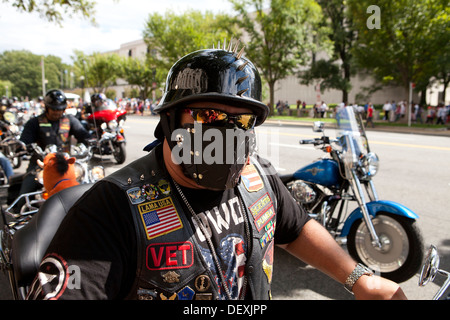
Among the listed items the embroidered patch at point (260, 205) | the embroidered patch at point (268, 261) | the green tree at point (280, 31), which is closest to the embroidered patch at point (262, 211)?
the embroidered patch at point (260, 205)

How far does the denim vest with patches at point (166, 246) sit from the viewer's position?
117cm

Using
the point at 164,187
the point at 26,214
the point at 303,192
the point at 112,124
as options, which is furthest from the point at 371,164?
the point at 112,124

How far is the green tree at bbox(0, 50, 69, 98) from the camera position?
80.8m

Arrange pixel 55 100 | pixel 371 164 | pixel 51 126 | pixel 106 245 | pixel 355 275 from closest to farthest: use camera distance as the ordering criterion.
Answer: pixel 106 245, pixel 355 275, pixel 371 164, pixel 55 100, pixel 51 126

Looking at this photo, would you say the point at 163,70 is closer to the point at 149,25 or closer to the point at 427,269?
the point at 149,25

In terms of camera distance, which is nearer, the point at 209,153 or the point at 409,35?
the point at 209,153

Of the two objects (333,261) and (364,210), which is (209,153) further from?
(364,210)

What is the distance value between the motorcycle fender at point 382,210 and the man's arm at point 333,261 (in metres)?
1.96

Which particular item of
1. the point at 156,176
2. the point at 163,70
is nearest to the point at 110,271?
the point at 156,176

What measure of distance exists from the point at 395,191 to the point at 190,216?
5983 millimetres

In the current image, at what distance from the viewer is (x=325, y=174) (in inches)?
150

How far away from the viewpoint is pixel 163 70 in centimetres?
3872

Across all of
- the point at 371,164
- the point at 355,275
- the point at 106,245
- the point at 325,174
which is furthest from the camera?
the point at 325,174
